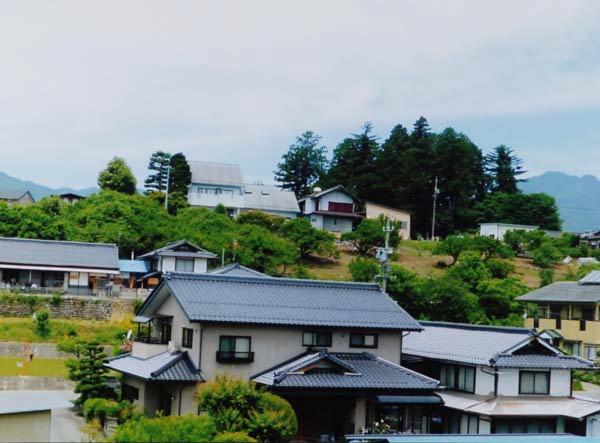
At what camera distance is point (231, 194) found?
73125 mm

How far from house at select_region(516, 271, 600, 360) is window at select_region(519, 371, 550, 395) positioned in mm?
15133

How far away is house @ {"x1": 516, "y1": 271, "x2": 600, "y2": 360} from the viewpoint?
4219 cm

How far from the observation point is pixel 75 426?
25.3 metres

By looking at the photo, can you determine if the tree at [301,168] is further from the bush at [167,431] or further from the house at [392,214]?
the bush at [167,431]

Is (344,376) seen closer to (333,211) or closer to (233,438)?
(233,438)

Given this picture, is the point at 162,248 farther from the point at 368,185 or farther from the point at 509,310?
the point at 368,185

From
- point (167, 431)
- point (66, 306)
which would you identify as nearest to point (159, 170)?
point (66, 306)

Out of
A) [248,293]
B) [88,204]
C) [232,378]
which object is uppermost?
[88,204]

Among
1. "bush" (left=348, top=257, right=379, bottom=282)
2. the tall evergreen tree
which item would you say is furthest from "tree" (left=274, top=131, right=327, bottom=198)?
"bush" (left=348, top=257, right=379, bottom=282)

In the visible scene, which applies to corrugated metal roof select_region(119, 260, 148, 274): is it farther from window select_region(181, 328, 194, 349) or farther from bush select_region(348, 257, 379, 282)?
window select_region(181, 328, 194, 349)

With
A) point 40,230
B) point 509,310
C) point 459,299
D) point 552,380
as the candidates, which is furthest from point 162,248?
point 552,380

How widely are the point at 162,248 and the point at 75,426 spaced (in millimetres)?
26861

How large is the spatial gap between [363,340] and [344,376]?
2733 millimetres

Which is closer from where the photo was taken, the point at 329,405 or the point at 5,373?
the point at 329,405
